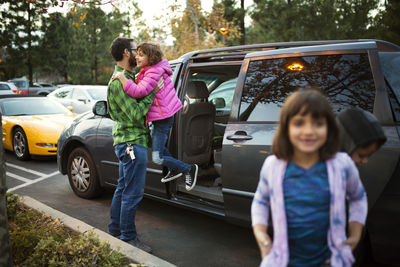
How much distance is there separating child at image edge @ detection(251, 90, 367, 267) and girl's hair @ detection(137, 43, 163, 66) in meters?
1.93

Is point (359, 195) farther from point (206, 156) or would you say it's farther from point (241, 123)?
point (206, 156)

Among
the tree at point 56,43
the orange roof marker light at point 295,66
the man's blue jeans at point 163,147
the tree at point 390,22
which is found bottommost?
the man's blue jeans at point 163,147

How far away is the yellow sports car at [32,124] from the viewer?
753cm

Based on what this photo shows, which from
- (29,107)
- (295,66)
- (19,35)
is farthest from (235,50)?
(19,35)

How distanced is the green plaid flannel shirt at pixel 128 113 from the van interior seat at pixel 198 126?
1.05 m

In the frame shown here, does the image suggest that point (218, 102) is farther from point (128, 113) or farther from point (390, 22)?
point (390, 22)

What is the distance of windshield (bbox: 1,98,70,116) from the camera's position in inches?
337

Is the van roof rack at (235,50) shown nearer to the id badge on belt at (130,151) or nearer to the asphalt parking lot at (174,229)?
the id badge on belt at (130,151)

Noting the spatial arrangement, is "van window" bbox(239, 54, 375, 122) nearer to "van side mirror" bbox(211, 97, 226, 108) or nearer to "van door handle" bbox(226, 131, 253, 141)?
"van door handle" bbox(226, 131, 253, 141)

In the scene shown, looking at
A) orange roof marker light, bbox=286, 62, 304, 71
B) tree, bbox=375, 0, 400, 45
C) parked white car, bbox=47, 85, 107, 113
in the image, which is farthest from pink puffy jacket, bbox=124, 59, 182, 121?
tree, bbox=375, 0, 400, 45

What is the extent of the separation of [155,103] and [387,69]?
1970mm

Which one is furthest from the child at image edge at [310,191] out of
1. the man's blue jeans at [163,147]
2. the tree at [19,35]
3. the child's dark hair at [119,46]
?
the tree at [19,35]

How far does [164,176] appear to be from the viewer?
4074mm

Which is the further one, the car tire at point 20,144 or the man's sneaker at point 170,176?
the car tire at point 20,144
